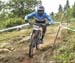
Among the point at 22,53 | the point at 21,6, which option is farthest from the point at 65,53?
the point at 21,6

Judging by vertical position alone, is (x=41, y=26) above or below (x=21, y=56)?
above

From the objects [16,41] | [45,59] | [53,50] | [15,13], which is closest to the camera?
[45,59]

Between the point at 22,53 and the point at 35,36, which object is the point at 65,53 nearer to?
the point at 35,36

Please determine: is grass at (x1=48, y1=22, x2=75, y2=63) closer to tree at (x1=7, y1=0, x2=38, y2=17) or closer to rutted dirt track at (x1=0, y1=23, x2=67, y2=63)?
rutted dirt track at (x1=0, y1=23, x2=67, y2=63)

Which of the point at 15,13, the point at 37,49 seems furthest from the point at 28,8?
the point at 37,49

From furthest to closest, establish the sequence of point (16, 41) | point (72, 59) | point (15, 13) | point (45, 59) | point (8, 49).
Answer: point (15, 13) < point (16, 41) < point (8, 49) < point (45, 59) < point (72, 59)

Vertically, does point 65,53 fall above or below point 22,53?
above

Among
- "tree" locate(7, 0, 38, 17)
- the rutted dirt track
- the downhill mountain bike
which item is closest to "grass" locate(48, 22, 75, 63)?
the rutted dirt track

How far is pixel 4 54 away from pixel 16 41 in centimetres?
307

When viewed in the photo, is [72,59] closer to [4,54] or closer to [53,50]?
[53,50]

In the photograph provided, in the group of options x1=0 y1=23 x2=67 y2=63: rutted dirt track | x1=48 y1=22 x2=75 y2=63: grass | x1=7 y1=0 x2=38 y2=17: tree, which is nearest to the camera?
x1=48 y1=22 x2=75 y2=63: grass

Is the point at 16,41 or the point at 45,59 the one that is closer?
the point at 45,59

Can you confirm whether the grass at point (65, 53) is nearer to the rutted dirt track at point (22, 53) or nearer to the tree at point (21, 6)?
the rutted dirt track at point (22, 53)

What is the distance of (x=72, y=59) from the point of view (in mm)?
10023
